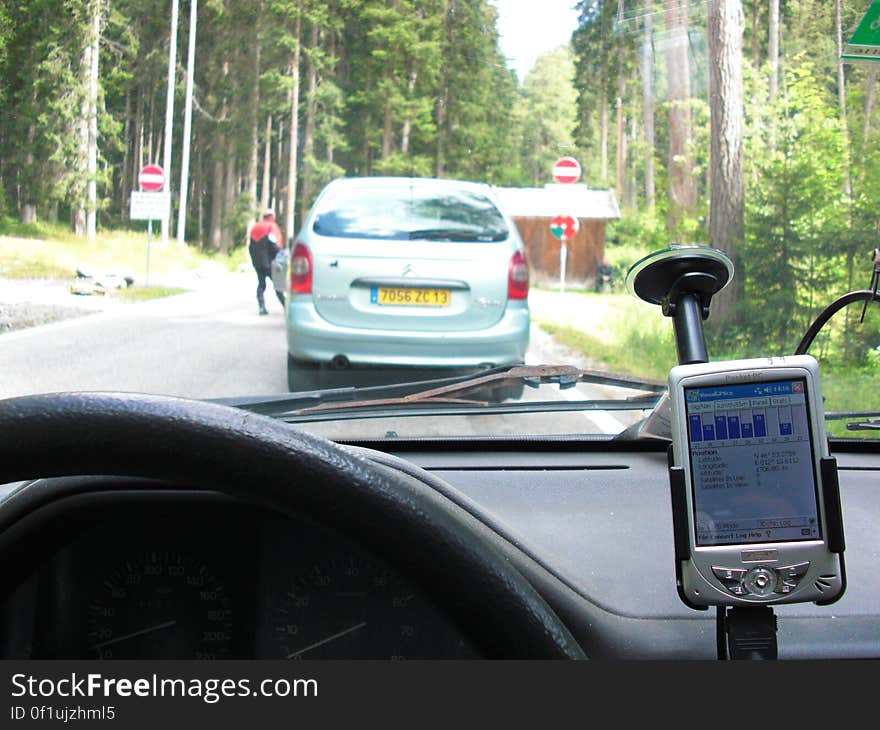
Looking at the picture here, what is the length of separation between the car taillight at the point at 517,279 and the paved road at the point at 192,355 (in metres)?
0.24

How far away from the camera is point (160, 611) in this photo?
1.62 m

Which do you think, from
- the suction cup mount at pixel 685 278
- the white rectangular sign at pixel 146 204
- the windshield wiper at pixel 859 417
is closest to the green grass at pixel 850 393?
the windshield wiper at pixel 859 417

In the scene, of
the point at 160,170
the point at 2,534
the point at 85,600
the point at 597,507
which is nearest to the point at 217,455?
the point at 2,534

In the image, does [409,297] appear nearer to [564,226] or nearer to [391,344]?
[391,344]

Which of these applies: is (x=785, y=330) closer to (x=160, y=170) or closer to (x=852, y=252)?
(x=852, y=252)

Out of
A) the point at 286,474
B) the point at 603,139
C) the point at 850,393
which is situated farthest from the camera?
the point at 603,139

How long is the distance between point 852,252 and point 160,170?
2.68 metres

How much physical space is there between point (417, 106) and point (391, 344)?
5.27 feet

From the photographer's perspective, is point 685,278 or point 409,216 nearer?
point 685,278

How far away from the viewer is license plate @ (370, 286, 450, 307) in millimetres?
5332

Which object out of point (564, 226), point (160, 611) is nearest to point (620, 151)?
point (564, 226)

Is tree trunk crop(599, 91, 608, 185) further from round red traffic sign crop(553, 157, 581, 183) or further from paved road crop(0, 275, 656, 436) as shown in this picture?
paved road crop(0, 275, 656, 436)

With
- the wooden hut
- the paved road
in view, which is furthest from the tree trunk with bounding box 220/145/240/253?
the wooden hut

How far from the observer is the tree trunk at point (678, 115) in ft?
11.1
